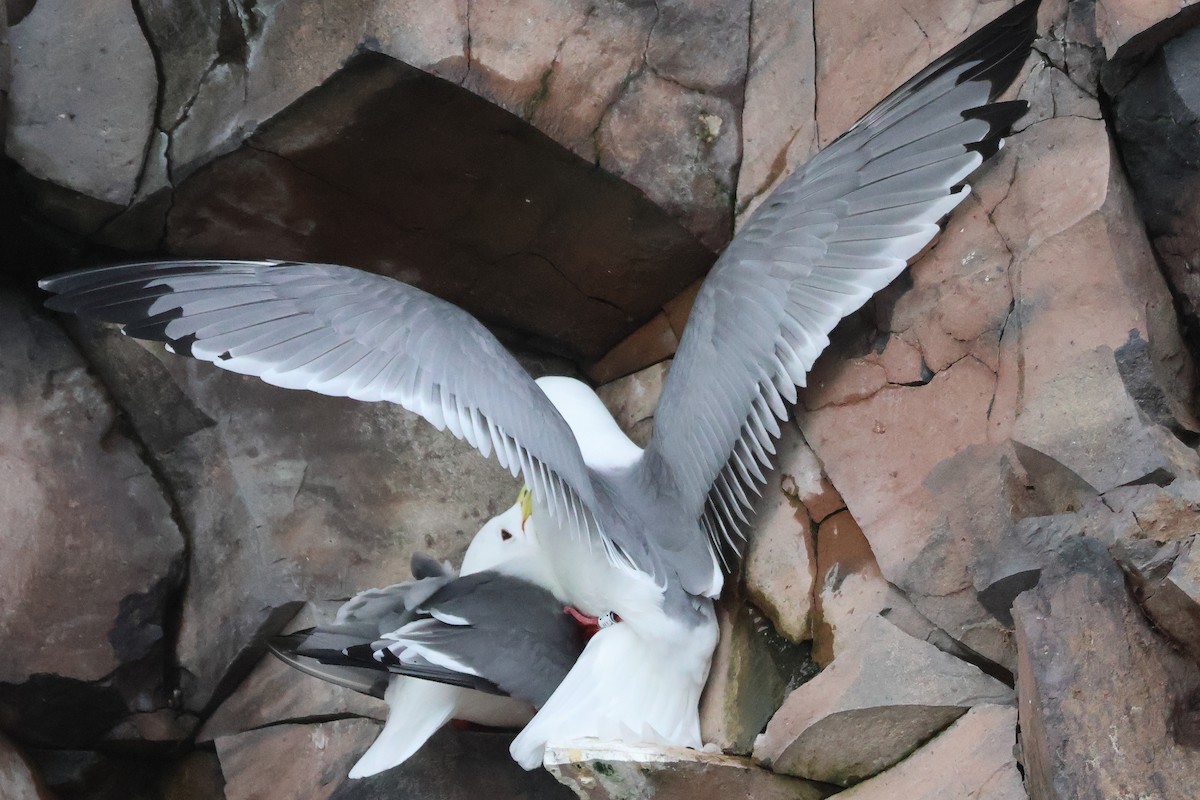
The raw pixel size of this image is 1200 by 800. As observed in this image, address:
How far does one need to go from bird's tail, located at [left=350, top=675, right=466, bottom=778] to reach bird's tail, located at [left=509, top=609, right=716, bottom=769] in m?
0.21

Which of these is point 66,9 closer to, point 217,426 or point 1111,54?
point 217,426

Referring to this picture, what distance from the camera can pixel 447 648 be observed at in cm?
218

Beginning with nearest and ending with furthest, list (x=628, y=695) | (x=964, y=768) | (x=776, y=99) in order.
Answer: (x=964, y=768) → (x=628, y=695) → (x=776, y=99)

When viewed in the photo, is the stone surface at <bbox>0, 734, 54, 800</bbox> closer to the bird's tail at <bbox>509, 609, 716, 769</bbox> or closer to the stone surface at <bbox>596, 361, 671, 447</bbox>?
the bird's tail at <bbox>509, 609, 716, 769</bbox>

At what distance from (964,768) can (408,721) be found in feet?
3.51

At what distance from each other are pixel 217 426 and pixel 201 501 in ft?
0.59

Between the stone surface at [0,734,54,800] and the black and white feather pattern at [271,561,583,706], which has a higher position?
the black and white feather pattern at [271,561,583,706]

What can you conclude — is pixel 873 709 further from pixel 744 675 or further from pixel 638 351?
pixel 638 351

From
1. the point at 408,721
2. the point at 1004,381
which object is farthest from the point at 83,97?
the point at 1004,381

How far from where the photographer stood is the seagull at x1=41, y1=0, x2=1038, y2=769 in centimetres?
214

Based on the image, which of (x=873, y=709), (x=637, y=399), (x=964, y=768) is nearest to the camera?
(x=964, y=768)

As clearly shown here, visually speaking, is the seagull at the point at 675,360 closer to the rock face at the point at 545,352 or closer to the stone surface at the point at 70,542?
the rock face at the point at 545,352

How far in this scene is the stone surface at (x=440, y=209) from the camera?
2.56 m

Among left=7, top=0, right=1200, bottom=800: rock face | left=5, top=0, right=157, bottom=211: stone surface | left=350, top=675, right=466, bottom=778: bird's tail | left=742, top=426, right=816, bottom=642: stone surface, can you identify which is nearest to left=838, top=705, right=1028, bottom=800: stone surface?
left=7, top=0, right=1200, bottom=800: rock face
